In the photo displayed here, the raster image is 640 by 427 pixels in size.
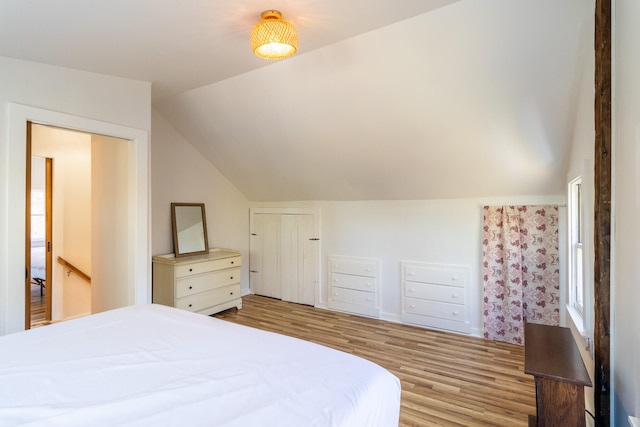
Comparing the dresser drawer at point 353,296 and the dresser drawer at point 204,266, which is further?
the dresser drawer at point 353,296

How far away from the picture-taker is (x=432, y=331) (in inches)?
148

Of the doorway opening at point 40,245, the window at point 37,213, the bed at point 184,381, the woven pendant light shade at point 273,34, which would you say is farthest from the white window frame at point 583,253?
the window at point 37,213

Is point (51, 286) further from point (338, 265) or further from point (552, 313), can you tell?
point (552, 313)

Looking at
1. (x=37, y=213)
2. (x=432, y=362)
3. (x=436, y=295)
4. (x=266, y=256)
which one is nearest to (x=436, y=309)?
(x=436, y=295)

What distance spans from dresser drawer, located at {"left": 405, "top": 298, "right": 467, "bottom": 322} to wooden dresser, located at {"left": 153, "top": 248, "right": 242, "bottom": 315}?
2301 millimetres

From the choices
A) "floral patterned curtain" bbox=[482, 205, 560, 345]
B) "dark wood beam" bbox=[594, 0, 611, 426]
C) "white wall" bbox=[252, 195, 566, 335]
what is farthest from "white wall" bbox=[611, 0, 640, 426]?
"white wall" bbox=[252, 195, 566, 335]

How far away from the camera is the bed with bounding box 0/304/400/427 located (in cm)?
104

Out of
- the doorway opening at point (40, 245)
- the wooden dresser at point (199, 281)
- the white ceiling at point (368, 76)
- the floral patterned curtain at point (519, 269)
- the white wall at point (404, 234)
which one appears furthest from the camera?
the doorway opening at point (40, 245)

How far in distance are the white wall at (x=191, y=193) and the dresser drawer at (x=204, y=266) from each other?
57 centimetres

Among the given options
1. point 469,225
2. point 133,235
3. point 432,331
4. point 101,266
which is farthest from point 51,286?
point 469,225

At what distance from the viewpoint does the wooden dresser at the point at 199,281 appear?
3.79 m

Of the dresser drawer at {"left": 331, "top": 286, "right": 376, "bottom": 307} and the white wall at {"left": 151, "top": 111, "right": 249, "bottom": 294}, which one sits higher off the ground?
the white wall at {"left": 151, "top": 111, "right": 249, "bottom": 294}

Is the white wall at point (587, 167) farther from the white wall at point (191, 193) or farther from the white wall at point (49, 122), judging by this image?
the white wall at point (191, 193)

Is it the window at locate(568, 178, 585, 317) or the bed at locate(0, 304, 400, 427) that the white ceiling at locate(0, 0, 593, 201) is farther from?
the bed at locate(0, 304, 400, 427)
